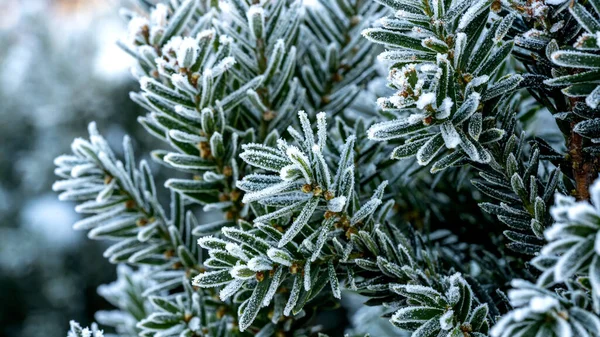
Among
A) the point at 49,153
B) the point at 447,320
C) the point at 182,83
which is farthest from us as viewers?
the point at 49,153

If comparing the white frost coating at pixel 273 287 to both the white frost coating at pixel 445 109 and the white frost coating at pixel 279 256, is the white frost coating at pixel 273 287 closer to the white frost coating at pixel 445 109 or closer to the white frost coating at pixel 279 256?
the white frost coating at pixel 279 256

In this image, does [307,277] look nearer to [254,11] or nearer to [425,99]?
[425,99]

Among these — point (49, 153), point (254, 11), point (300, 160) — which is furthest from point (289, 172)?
point (49, 153)

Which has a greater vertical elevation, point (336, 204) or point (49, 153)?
point (49, 153)

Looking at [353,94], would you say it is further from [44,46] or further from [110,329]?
[44,46]

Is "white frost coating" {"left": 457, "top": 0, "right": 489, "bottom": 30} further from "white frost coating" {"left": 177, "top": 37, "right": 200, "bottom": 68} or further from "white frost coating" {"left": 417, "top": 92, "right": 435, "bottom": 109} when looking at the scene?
"white frost coating" {"left": 177, "top": 37, "right": 200, "bottom": 68}

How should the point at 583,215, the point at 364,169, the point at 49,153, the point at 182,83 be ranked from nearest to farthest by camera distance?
the point at 583,215 < the point at 182,83 < the point at 364,169 < the point at 49,153


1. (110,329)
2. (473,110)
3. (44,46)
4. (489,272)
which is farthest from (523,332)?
(44,46)

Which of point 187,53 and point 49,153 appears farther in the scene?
point 49,153
